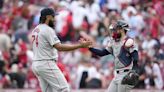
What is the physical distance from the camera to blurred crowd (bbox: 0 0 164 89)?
18484mm

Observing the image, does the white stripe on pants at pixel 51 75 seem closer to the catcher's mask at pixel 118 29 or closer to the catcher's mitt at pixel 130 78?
the catcher's mitt at pixel 130 78

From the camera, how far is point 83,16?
21.5m

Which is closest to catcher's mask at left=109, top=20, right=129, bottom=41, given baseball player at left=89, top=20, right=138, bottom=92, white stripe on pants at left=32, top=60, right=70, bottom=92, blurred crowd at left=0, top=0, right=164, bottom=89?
baseball player at left=89, top=20, right=138, bottom=92

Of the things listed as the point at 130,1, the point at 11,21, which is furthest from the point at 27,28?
the point at 130,1

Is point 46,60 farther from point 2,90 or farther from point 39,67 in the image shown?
point 2,90

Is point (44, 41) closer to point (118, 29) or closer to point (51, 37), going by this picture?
point (51, 37)

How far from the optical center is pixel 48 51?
38.3 ft

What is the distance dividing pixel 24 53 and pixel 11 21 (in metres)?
2.53

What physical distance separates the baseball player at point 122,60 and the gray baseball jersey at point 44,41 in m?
0.98

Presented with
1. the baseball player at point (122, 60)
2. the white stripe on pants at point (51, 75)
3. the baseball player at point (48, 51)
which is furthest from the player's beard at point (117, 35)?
the white stripe on pants at point (51, 75)

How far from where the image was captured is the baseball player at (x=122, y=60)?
11.5 meters

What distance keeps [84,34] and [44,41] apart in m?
8.83

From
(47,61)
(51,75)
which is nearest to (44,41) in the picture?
(47,61)

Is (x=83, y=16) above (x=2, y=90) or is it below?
above
